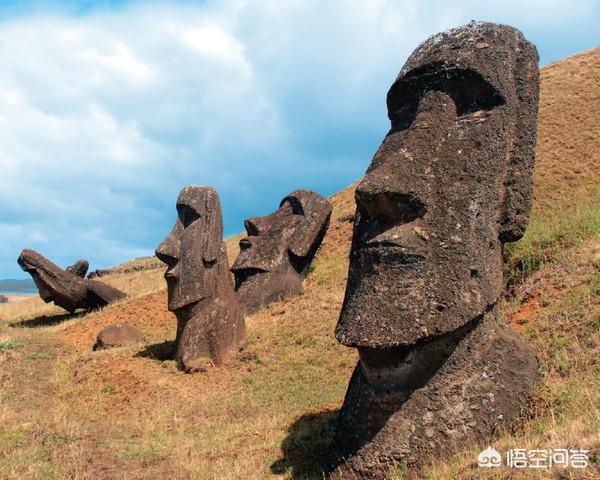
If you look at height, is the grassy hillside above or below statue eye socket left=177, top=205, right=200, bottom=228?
below

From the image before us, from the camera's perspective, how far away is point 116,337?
14.0m

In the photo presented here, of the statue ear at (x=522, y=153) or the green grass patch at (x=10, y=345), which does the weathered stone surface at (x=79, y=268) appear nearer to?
the green grass patch at (x=10, y=345)

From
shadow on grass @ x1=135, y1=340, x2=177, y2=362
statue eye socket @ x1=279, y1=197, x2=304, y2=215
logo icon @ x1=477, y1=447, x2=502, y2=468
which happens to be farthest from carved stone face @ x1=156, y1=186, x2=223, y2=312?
logo icon @ x1=477, y1=447, x2=502, y2=468

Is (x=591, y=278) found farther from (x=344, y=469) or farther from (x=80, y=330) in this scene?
(x=80, y=330)

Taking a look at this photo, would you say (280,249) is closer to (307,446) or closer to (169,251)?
(169,251)

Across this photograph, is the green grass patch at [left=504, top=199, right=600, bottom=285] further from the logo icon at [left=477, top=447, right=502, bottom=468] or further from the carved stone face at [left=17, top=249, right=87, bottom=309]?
the carved stone face at [left=17, top=249, right=87, bottom=309]

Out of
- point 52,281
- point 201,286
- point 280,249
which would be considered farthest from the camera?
point 52,281

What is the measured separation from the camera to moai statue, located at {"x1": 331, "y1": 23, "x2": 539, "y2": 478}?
5.22 m

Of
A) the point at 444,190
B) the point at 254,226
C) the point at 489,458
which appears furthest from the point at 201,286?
the point at 489,458

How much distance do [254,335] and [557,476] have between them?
31.9 ft

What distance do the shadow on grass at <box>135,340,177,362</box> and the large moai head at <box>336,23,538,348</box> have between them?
23.7ft

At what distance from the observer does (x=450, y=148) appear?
5.66 m

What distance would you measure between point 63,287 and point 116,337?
6.92 meters

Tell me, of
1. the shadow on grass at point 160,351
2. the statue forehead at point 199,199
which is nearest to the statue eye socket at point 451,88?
the statue forehead at point 199,199
